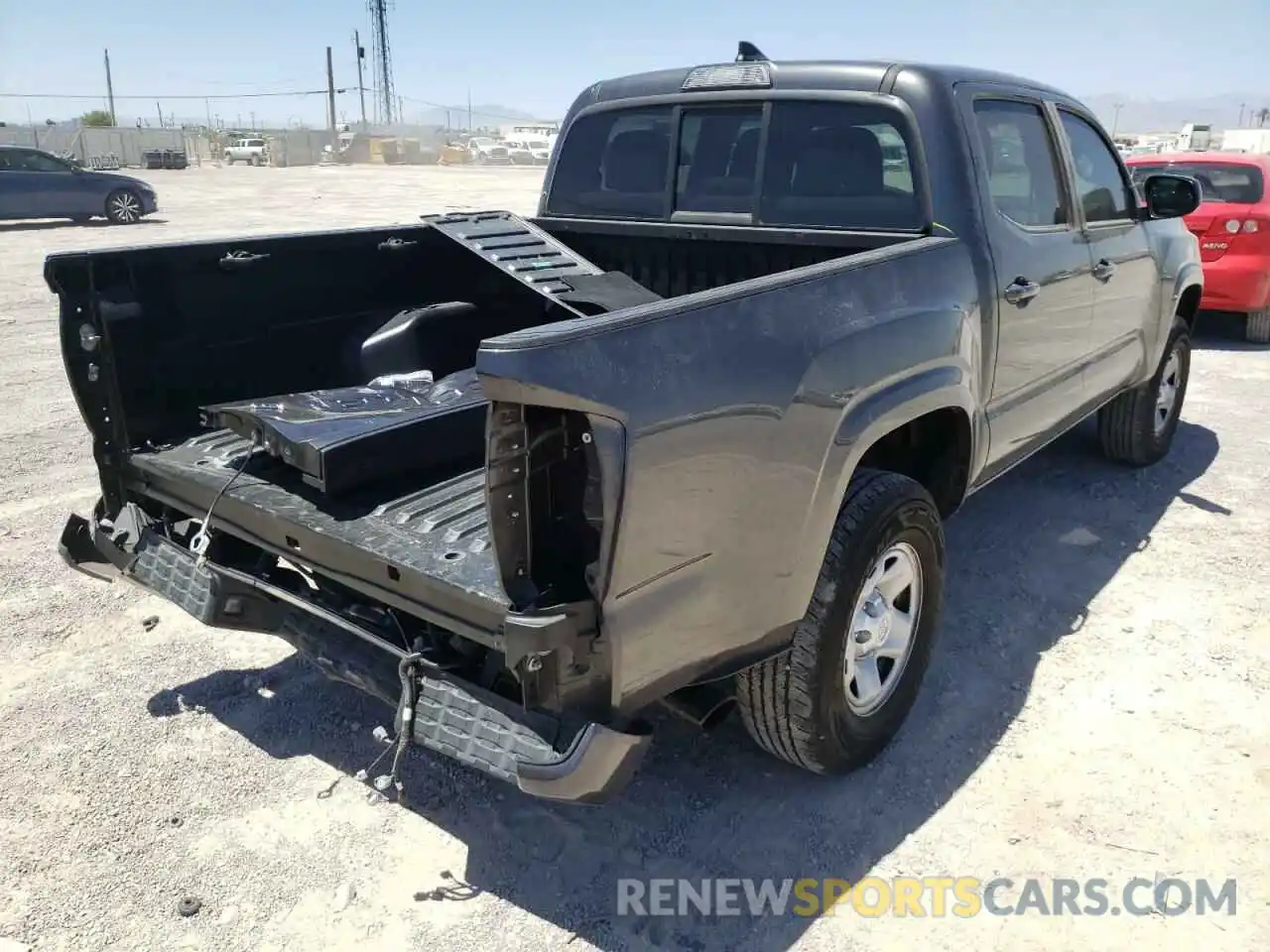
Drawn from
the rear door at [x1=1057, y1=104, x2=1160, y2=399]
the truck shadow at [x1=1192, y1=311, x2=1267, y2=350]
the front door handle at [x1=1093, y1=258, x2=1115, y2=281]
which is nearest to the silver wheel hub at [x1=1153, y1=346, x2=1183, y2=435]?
the rear door at [x1=1057, y1=104, x2=1160, y2=399]

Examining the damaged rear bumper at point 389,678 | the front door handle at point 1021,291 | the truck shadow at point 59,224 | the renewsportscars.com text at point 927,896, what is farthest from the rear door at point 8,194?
the renewsportscars.com text at point 927,896

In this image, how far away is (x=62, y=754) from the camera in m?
3.12

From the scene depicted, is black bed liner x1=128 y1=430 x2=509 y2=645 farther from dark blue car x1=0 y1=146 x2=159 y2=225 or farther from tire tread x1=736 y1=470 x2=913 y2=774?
dark blue car x1=0 y1=146 x2=159 y2=225

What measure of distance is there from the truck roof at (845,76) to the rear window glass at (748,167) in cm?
7

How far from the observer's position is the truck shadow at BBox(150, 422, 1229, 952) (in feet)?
8.59

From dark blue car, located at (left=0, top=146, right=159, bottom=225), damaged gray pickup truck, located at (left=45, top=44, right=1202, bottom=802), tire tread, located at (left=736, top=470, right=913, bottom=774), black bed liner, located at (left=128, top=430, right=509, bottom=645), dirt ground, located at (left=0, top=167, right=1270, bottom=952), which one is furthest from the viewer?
dark blue car, located at (left=0, top=146, right=159, bottom=225)

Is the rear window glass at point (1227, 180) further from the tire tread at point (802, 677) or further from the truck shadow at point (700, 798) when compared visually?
the tire tread at point (802, 677)

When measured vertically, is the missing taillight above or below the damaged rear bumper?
above

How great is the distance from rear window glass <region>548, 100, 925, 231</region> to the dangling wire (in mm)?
1961

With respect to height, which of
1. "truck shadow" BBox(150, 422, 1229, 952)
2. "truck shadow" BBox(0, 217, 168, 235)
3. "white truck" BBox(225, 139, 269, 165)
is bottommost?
"truck shadow" BBox(150, 422, 1229, 952)

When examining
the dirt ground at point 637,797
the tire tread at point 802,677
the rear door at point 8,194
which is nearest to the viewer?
the dirt ground at point 637,797

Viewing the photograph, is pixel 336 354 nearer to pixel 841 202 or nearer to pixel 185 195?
pixel 841 202

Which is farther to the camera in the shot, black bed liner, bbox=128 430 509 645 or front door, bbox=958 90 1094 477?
front door, bbox=958 90 1094 477

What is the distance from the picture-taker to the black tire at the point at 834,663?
2.70 m
